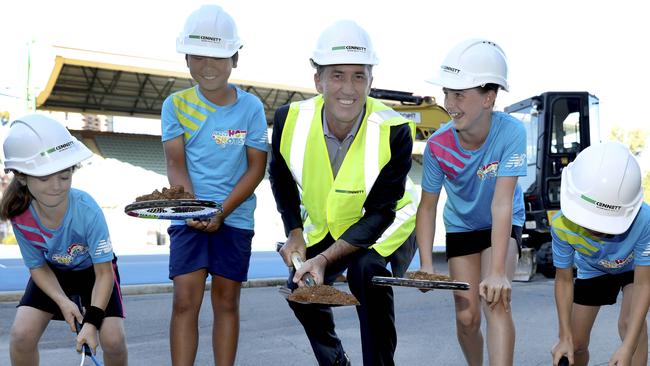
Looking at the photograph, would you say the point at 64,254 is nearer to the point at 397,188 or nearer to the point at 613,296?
the point at 397,188

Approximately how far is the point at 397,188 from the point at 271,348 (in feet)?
9.43

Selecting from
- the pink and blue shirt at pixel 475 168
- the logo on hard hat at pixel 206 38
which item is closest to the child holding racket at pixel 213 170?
the logo on hard hat at pixel 206 38

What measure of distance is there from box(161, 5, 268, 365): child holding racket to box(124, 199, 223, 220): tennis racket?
0.21m

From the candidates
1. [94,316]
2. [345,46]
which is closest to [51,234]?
[94,316]

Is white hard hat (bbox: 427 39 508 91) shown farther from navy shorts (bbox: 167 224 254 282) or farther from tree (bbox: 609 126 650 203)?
tree (bbox: 609 126 650 203)

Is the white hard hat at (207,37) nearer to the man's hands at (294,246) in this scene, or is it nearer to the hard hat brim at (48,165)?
the hard hat brim at (48,165)

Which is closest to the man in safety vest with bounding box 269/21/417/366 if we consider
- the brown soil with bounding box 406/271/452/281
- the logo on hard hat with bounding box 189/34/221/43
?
the brown soil with bounding box 406/271/452/281

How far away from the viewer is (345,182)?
146 inches

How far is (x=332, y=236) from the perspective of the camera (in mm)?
3912

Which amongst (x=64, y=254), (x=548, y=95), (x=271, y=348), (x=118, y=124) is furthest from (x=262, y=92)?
(x=64, y=254)

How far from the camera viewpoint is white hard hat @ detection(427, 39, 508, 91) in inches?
152

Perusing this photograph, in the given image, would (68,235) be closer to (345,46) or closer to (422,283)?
(345,46)

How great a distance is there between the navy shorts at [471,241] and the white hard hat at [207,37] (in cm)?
168

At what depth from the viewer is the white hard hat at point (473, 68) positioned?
12.7ft
